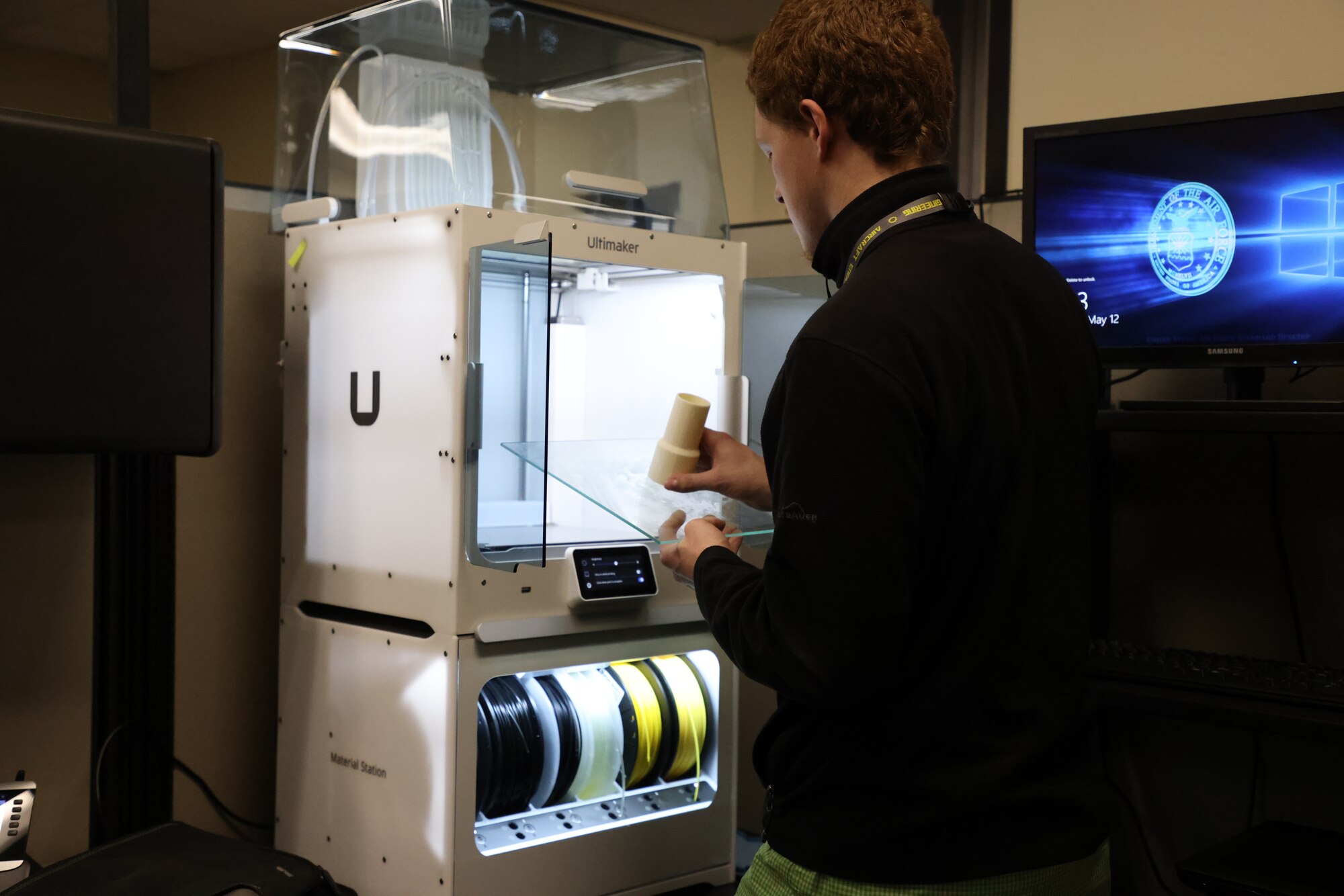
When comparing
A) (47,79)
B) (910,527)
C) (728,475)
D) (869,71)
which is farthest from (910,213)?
(47,79)

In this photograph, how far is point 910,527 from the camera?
87 cm

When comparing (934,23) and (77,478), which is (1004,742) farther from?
(77,478)

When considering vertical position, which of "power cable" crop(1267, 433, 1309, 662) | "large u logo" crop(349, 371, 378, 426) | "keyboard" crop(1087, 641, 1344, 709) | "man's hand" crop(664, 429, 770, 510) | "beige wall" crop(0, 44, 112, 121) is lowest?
"keyboard" crop(1087, 641, 1344, 709)

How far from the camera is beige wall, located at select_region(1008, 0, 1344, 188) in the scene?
1998 millimetres

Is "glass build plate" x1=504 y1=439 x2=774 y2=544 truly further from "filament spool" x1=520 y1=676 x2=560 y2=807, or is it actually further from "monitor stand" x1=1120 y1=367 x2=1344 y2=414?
"monitor stand" x1=1120 y1=367 x2=1344 y2=414

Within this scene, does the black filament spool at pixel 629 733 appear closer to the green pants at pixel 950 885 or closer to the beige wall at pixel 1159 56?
the green pants at pixel 950 885

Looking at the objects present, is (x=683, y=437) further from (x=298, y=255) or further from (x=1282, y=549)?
(x=1282, y=549)

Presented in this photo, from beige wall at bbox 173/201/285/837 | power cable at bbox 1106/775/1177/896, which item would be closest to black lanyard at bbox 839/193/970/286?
power cable at bbox 1106/775/1177/896

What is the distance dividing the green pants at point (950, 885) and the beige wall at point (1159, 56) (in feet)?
4.99

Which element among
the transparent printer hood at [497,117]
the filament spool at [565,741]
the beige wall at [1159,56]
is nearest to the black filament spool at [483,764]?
the filament spool at [565,741]

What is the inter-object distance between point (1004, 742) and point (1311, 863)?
1.02 m

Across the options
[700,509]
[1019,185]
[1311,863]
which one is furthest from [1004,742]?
[1019,185]

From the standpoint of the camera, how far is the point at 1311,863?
5.48 feet

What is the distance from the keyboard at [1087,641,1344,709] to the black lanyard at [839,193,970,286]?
0.79m
